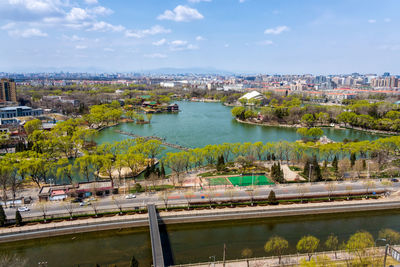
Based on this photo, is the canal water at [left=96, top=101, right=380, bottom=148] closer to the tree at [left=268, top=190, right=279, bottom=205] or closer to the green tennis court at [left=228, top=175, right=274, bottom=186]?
the green tennis court at [left=228, top=175, right=274, bottom=186]

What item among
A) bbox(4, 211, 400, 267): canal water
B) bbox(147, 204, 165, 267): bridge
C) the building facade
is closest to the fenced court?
bbox(4, 211, 400, 267): canal water

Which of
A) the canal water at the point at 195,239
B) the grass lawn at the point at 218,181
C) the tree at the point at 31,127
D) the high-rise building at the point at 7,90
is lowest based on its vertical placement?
the canal water at the point at 195,239

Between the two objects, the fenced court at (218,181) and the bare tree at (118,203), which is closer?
the bare tree at (118,203)

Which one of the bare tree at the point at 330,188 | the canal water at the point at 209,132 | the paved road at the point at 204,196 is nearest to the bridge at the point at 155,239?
the paved road at the point at 204,196

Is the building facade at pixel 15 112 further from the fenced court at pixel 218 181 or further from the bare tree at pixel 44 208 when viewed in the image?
the fenced court at pixel 218 181

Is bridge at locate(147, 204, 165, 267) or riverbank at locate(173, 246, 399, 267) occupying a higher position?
bridge at locate(147, 204, 165, 267)

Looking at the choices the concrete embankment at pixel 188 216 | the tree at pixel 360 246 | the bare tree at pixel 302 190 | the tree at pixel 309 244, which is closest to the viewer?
the tree at pixel 360 246

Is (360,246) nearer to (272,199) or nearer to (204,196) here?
(272,199)
